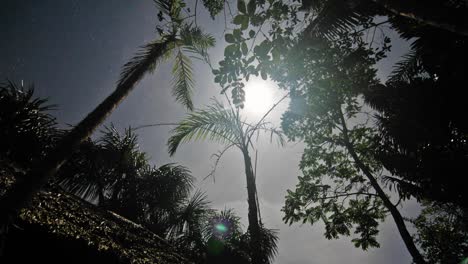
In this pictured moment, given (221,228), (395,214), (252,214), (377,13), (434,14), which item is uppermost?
(377,13)

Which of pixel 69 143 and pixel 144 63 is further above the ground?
pixel 144 63

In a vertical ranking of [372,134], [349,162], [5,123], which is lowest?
[5,123]

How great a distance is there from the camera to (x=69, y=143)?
281 centimetres

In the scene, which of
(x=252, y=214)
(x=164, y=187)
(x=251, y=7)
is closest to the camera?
(x=251, y=7)

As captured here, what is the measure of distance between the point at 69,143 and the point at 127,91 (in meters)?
1.29

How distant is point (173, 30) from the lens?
490 centimetres

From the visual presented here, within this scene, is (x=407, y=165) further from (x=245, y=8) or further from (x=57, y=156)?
(x=57, y=156)

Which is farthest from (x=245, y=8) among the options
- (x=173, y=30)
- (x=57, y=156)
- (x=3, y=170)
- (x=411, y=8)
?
(x=3, y=170)

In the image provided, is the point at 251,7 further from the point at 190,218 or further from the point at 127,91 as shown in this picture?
the point at 190,218

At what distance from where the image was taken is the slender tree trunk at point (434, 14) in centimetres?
149

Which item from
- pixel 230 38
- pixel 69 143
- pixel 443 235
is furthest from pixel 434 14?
pixel 443 235

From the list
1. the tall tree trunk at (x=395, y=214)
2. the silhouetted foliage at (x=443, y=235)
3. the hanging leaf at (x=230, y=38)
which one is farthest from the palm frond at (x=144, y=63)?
the silhouetted foliage at (x=443, y=235)

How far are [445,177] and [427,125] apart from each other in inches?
63.3

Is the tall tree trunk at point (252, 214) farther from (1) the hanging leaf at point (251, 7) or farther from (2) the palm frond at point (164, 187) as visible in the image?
(2) the palm frond at point (164, 187)
